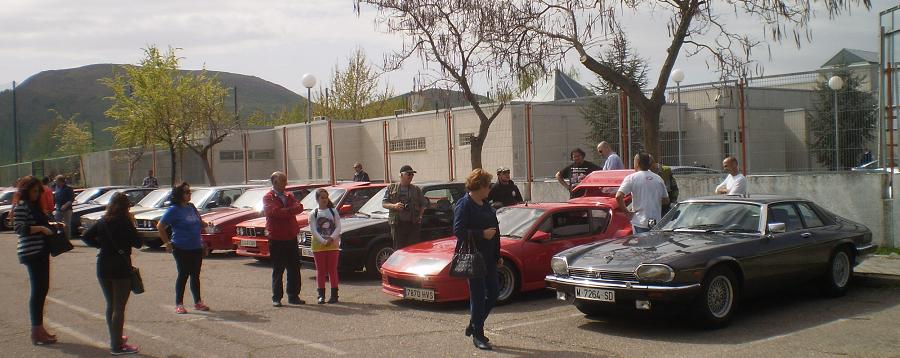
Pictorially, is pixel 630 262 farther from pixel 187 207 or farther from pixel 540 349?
pixel 187 207

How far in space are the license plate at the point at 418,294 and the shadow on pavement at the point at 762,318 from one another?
1.91m

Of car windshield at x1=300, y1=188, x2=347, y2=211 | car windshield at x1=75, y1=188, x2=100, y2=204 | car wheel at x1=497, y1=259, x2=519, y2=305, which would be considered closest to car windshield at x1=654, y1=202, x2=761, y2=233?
car wheel at x1=497, y1=259, x2=519, y2=305

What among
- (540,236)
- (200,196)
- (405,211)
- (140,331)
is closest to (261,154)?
(200,196)

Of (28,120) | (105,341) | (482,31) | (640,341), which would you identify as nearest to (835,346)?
(640,341)

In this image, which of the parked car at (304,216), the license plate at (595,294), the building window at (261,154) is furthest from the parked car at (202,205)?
the building window at (261,154)

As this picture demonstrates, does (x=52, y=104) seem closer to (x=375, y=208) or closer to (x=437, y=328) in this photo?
(x=375, y=208)

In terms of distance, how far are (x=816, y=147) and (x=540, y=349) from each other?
29.5 feet

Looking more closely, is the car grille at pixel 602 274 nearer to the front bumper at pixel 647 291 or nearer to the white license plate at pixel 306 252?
the front bumper at pixel 647 291

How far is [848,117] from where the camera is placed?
46.4 feet

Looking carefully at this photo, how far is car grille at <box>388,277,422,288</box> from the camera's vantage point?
9.87 m

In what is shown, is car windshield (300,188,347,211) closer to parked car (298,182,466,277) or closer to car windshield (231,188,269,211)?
parked car (298,182,466,277)

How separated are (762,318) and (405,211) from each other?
16.7 ft

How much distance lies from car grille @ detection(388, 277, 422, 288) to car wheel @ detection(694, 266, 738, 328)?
3270 millimetres

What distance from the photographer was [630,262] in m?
8.21
